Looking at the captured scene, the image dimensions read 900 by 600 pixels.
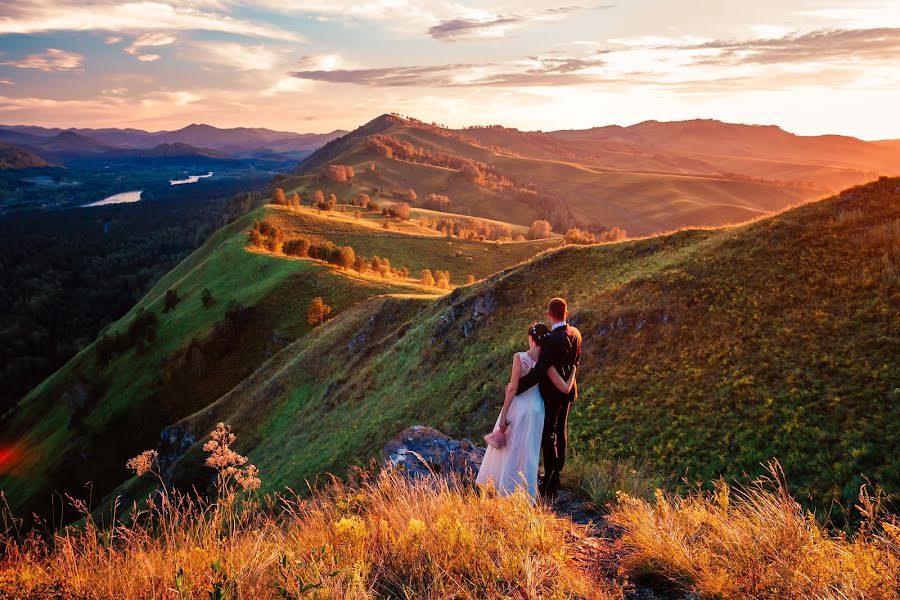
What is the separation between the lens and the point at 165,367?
65.5 meters

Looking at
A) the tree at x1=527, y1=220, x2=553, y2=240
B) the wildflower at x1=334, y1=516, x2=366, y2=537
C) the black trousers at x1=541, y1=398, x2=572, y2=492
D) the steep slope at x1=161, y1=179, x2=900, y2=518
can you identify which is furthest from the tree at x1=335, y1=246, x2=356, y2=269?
the tree at x1=527, y1=220, x2=553, y2=240

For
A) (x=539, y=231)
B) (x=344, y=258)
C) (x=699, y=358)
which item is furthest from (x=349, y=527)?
(x=539, y=231)

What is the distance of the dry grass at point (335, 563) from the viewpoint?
4.32 m

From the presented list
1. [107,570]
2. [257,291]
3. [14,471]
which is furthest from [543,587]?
[14,471]

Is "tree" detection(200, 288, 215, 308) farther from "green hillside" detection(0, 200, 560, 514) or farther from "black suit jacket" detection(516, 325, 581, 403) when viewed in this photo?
"black suit jacket" detection(516, 325, 581, 403)

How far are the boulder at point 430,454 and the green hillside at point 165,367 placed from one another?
132 feet

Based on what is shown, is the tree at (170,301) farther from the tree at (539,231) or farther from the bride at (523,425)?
the tree at (539,231)

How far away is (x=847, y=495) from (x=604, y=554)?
277 inches

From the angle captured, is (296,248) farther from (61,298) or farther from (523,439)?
(61,298)

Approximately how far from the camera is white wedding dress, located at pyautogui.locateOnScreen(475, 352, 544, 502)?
26.1ft

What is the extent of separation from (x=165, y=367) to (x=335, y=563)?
71.6 m

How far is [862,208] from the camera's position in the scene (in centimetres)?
1886

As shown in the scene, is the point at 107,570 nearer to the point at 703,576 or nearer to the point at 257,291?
the point at 703,576

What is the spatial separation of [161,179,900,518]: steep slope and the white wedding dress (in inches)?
252
